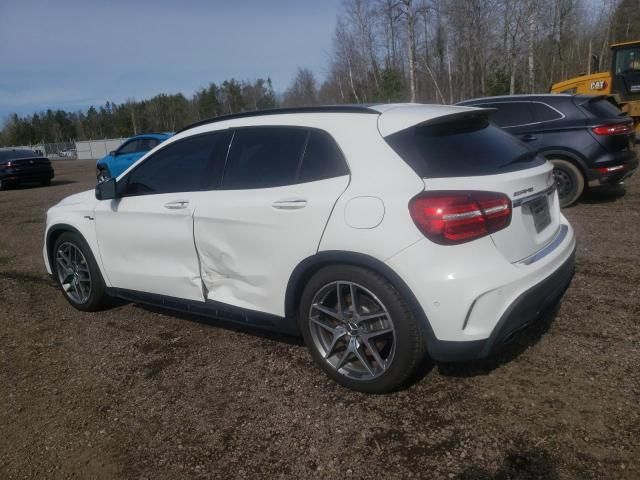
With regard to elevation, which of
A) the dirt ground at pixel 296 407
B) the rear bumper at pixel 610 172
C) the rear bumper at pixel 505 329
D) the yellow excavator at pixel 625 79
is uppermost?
the yellow excavator at pixel 625 79

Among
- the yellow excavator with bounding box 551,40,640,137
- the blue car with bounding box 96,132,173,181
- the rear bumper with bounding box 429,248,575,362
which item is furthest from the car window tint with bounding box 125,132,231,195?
the yellow excavator with bounding box 551,40,640,137

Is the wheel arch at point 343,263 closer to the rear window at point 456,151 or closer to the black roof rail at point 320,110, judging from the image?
the rear window at point 456,151

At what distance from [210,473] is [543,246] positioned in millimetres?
2264

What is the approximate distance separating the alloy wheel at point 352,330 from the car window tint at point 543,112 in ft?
19.8

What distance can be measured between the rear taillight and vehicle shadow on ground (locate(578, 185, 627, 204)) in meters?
6.27

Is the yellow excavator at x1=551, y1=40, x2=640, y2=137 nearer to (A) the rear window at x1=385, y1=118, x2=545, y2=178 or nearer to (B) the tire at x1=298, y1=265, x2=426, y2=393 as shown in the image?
(A) the rear window at x1=385, y1=118, x2=545, y2=178

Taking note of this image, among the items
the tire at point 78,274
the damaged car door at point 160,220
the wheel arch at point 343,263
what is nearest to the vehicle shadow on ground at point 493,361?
the wheel arch at point 343,263

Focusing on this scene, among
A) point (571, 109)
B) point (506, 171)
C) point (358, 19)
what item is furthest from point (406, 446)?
point (358, 19)

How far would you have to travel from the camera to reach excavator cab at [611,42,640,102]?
42.5 feet

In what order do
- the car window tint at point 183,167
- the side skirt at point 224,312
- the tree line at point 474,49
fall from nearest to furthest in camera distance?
the side skirt at point 224,312
the car window tint at point 183,167
the tree line at point 474,49

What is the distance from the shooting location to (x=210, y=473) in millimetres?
2459

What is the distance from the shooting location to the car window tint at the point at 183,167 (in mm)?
3582

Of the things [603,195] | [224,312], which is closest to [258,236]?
[224,312]

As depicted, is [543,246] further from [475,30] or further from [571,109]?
[475,30]
